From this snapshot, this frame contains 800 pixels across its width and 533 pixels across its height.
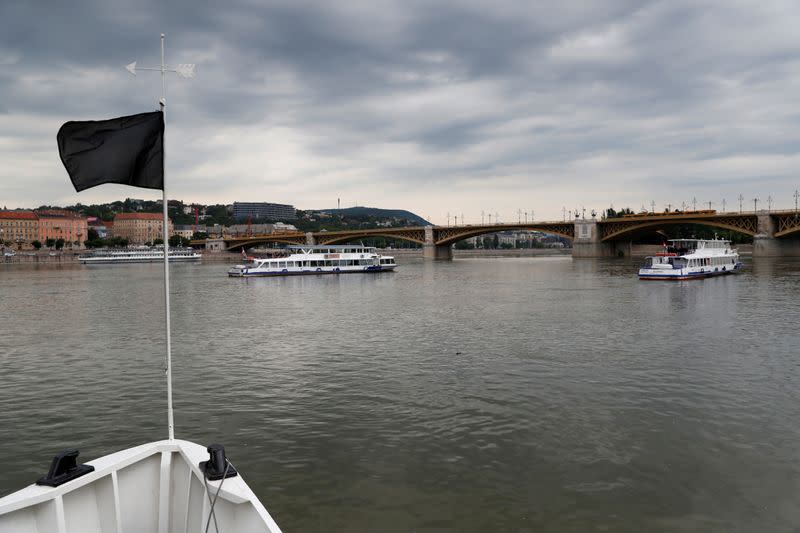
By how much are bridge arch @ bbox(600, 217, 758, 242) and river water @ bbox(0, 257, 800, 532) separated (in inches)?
2478

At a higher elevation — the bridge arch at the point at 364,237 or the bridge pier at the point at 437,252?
the bridge arch at the point at 364,237

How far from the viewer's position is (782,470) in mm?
8500

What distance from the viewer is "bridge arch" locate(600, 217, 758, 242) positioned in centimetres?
8181

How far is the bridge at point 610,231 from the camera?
8288 cm

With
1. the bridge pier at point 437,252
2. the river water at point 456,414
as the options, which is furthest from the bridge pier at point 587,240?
the river water at point 456,414

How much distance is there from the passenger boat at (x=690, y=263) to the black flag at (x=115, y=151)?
160 ft

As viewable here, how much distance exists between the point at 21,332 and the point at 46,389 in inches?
474

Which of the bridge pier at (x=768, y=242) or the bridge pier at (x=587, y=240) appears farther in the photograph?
the bridge pier at (x=587, y=240)

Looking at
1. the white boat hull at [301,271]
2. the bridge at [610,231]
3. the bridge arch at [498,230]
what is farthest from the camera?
the bridge arch at [498,230]

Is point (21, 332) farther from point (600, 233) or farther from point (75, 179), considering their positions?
point (600, 233)

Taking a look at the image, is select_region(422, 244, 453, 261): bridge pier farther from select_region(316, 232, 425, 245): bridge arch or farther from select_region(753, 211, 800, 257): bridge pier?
select_region(753, 211, 800, 257): bridge pier

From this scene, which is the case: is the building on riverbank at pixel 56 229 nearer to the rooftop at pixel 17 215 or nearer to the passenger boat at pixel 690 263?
the rooftop at pixel 17 215

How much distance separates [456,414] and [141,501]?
6625 mm

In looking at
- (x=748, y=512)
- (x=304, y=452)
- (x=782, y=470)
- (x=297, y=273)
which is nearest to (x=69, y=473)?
(x=304, y=452)
